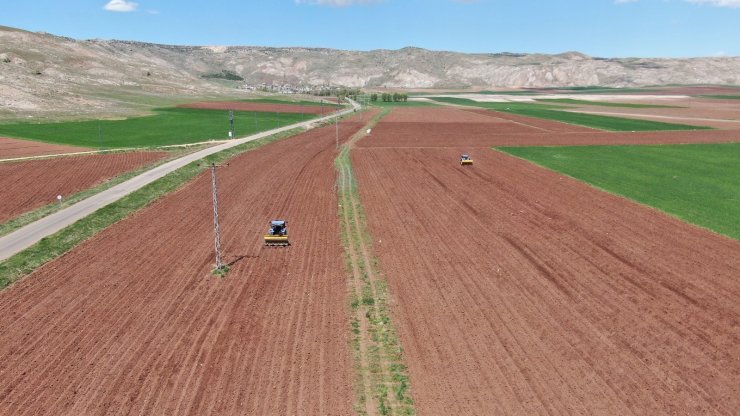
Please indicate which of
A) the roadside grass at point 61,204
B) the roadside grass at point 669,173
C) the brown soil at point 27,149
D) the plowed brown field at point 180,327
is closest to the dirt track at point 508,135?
the roadside grass at point 669,173

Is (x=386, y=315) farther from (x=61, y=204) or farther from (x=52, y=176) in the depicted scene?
(x=52, y=176)

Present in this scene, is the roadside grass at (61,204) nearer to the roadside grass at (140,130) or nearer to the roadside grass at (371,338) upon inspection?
the roadside grass at (371,338)

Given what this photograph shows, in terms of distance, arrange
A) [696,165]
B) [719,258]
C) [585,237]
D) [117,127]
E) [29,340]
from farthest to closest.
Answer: [117,127]
[696,165]
[585,237]
[719,258]
[29,340]

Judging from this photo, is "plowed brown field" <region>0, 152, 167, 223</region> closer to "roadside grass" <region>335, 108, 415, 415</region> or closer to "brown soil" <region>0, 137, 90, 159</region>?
"brown soil" <region>0, 137, 90, 159</region>

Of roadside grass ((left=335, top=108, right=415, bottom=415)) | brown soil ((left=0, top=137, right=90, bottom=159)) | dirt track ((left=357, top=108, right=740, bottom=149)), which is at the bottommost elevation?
roadside grass ((left=335, top=108, right=415, bottom=415))

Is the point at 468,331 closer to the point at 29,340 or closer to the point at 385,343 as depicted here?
the point at 385,343

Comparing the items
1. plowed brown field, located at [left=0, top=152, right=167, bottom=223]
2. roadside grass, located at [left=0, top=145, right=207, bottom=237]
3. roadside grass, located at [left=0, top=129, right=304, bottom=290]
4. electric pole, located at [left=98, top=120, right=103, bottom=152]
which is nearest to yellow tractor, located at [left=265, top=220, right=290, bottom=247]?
roadside grass, located at [left=0, top=129, right=304, bottom=290]

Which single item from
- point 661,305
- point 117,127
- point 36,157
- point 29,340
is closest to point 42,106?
point 117,127
